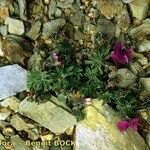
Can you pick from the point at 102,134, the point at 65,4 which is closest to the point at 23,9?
the point at 65,4

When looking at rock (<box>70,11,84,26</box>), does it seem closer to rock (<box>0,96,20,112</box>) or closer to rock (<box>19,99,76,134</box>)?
rock (<box>19,99,76,134</box>)

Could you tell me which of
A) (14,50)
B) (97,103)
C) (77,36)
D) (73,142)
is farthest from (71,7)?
(73,142)

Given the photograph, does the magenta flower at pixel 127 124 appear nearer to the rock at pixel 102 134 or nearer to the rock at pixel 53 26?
the rock at pixel 102 134

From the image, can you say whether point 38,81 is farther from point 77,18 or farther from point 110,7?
point 110,7

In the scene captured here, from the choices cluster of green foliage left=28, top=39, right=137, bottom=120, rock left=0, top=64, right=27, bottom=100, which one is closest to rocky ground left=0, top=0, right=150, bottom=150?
rock left=0, top=64, right=27, bottom=100

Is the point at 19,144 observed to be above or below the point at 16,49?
below

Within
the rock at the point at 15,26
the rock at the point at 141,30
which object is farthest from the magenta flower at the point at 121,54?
the rock at the point at 15,26
